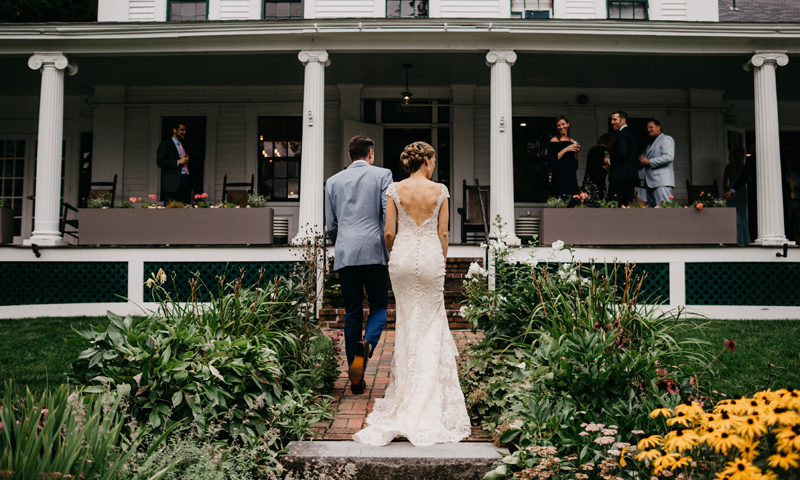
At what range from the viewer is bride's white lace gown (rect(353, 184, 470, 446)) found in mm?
3098

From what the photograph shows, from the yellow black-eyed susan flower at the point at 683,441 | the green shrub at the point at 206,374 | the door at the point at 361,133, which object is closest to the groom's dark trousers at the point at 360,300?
the green shrub at the point at 206,374

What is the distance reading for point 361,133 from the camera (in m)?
10.3

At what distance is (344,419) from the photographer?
3424mm

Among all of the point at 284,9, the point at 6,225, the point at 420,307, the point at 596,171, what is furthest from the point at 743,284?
the point at 6,225

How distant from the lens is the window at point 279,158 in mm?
10836

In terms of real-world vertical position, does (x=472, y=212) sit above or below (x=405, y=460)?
above

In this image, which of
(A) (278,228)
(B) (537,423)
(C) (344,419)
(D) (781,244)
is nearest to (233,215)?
(A) (278,228)

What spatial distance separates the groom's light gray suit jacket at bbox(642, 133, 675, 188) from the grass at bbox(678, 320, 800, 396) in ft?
7.73

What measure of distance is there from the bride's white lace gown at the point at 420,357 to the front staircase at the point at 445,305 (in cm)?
284

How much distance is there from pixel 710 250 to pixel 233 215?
703 centimetres

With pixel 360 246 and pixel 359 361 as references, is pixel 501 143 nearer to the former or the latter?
pixel 360 246

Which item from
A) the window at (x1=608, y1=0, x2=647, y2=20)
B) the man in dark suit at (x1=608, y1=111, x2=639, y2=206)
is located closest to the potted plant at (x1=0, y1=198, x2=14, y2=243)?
the man in dark suit at (x1=608, y1=111, x2=639, y2=206)

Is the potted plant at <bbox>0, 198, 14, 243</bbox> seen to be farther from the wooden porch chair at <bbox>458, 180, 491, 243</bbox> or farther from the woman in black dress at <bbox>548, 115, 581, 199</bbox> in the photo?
the woman in black dress at <bbox>548, 115, 581, 199</bbox>

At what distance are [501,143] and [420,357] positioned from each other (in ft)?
17.0
